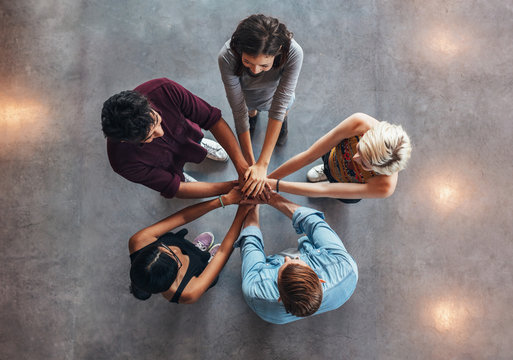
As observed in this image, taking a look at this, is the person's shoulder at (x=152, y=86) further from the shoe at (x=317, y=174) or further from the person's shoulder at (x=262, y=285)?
the shoe at (x=317, y=174)

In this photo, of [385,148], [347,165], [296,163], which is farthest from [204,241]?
[385,148]

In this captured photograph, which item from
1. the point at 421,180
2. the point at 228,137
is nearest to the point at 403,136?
the point at 228,137

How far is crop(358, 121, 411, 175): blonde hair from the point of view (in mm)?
1794

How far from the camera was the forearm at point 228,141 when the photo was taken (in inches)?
90.2

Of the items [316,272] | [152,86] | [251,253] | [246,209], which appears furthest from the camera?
[246,209]

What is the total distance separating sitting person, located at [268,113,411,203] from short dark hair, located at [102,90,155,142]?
1.25 m

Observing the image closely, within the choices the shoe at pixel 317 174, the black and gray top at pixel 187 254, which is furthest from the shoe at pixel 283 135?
the black and gray top at pixel 187 254

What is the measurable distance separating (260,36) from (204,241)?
1995 mm

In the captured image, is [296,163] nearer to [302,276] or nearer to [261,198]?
[261,198]

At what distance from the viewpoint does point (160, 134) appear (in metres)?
1.86

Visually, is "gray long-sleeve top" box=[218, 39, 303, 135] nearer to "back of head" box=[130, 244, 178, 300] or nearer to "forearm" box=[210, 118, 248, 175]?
"forearm" box=[210, 118, 248, 175]

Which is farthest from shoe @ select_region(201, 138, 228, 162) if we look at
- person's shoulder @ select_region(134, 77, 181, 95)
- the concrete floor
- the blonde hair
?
the blonde hair

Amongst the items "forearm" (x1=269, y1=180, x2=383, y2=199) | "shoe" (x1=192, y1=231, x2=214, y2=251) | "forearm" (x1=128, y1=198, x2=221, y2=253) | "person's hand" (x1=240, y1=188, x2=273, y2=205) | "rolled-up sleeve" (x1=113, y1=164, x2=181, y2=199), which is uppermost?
"rolled-up sleeve" (x1=113, y1=164, x2=181, y2=199)

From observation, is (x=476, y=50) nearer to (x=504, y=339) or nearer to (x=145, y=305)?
(x=504, y=339)
